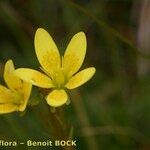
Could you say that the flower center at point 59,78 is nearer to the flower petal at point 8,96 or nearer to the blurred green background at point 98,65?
the flower petal at point 8,96

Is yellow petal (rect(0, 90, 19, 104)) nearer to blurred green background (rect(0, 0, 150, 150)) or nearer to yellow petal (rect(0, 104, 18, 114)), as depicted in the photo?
yellow petal (rect(0, 104, 18, 114))

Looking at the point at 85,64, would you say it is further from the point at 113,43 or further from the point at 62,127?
the point at 62,127

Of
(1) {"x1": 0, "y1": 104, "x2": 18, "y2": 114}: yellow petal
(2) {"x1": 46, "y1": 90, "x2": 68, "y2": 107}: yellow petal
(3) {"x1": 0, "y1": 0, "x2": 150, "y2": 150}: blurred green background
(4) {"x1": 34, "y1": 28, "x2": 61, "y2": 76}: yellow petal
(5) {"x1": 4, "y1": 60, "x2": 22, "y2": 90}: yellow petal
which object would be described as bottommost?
(2) {"x1": 46, "y1": 90, "x2": 68, "y2": 107}: yellow petal

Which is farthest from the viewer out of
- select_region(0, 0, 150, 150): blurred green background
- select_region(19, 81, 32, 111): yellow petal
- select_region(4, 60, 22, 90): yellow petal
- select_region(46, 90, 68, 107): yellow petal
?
select_region(0, 0, 150, 150): blurred green background

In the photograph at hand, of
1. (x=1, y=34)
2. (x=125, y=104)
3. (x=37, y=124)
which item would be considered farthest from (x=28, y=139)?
(x=1, y=34)

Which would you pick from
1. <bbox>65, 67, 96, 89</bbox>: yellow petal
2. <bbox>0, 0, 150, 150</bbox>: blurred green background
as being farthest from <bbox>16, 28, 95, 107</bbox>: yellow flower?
<bbox>0, 0, 150, 150</bbox>: blurred green background

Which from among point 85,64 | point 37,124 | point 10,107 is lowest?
point 10,107

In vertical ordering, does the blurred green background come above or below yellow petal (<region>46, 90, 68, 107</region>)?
above

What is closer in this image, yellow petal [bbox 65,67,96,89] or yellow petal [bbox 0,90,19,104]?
yellow petal [bbox 65,67,96,89]
